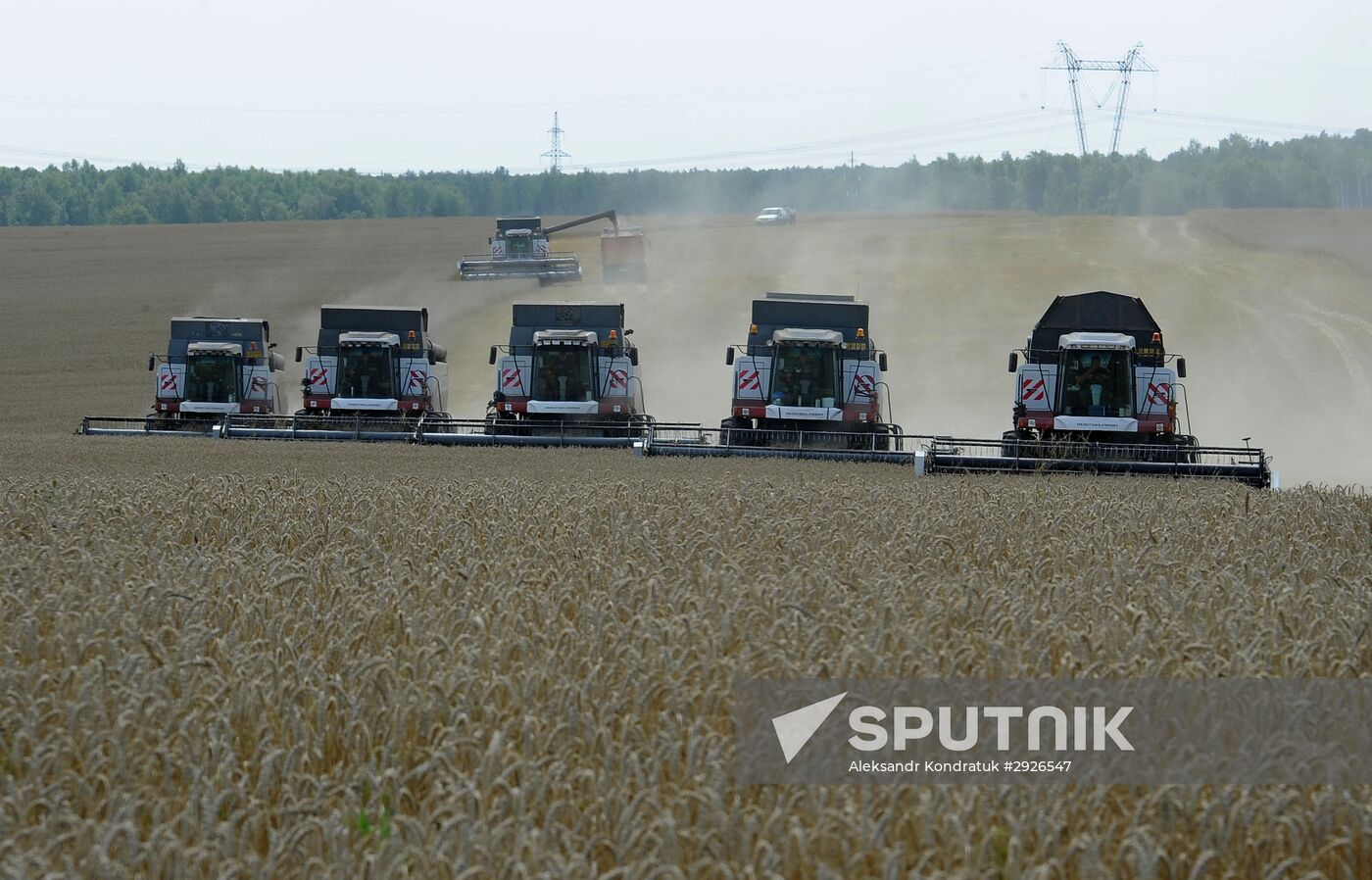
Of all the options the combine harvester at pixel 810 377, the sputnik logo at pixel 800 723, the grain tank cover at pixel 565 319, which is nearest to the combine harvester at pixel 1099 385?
the combine harvester at pixel 810 377

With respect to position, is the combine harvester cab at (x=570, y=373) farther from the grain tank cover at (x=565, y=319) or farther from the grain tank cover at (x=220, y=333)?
the grain tank cover at (x=220, y=333)

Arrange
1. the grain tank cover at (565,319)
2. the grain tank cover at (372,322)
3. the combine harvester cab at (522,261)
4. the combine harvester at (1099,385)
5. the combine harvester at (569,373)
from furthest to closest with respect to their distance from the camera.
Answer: the combine harvester cab at (522,261)
the grain tank cover at (372,322)
the grain tank cover at (565,319)
the combine harvester at (569,373)
the combine harvester at (1099,385)

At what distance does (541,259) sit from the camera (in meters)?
55.5

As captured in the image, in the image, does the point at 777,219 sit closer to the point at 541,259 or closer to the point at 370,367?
the point at 541,259

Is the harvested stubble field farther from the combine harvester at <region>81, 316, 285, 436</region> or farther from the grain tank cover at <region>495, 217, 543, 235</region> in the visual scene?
the grain tank cover at <region>495, 217, 543, 235</region>

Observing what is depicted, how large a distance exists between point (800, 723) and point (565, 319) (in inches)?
846

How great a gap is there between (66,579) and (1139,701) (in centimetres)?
551

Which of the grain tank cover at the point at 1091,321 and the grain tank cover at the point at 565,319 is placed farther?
the grain tank cover at the point at 565,319

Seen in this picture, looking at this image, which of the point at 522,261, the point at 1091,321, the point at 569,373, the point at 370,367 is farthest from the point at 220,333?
the point at 522,261

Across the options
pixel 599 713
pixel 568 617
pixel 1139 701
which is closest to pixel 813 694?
pixel 599 713

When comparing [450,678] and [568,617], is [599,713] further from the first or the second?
[568,617]

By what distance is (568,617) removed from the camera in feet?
24.6

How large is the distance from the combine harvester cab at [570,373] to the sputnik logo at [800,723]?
19855 millimetres

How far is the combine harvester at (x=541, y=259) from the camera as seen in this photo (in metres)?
54.1
